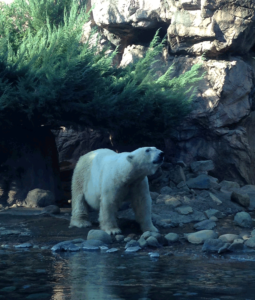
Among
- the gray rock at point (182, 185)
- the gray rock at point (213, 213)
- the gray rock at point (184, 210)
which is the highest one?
the gray rock at point (182, 185)

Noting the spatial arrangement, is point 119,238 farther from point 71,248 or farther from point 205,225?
point 205,225

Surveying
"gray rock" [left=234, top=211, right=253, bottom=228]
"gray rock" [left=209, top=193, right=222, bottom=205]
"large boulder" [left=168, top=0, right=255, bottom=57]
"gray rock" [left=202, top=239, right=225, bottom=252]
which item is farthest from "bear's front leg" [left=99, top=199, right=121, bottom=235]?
"large boulder" [left=168, top=0, right=255, bottom=57]

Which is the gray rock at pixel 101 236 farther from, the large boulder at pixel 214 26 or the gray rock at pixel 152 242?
the large boulder at pixel 214 26

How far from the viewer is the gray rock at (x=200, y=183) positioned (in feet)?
28.6

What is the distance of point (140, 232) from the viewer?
609 cm

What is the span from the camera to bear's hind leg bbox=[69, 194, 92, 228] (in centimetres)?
657

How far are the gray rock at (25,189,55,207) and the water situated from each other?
125 inches

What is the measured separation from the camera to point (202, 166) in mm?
9930

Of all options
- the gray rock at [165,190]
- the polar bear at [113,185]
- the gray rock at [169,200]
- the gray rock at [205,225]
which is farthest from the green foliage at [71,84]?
the gray rock at [205,225]

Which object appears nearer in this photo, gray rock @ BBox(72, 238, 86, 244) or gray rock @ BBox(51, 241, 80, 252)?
gray rock @ BBox(51, 241, 80, 252)

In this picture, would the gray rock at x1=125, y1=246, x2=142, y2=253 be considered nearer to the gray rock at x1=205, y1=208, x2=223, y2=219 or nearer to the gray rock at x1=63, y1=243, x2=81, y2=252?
the gray rock at x1=63, y1=243, x2=81, y2=252

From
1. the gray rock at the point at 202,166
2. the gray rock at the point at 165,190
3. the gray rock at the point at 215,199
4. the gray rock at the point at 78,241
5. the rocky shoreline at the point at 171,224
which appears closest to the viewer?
the rocky shoreline at the point at 171,224

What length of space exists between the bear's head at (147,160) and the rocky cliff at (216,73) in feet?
16.1

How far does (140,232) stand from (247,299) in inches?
119
